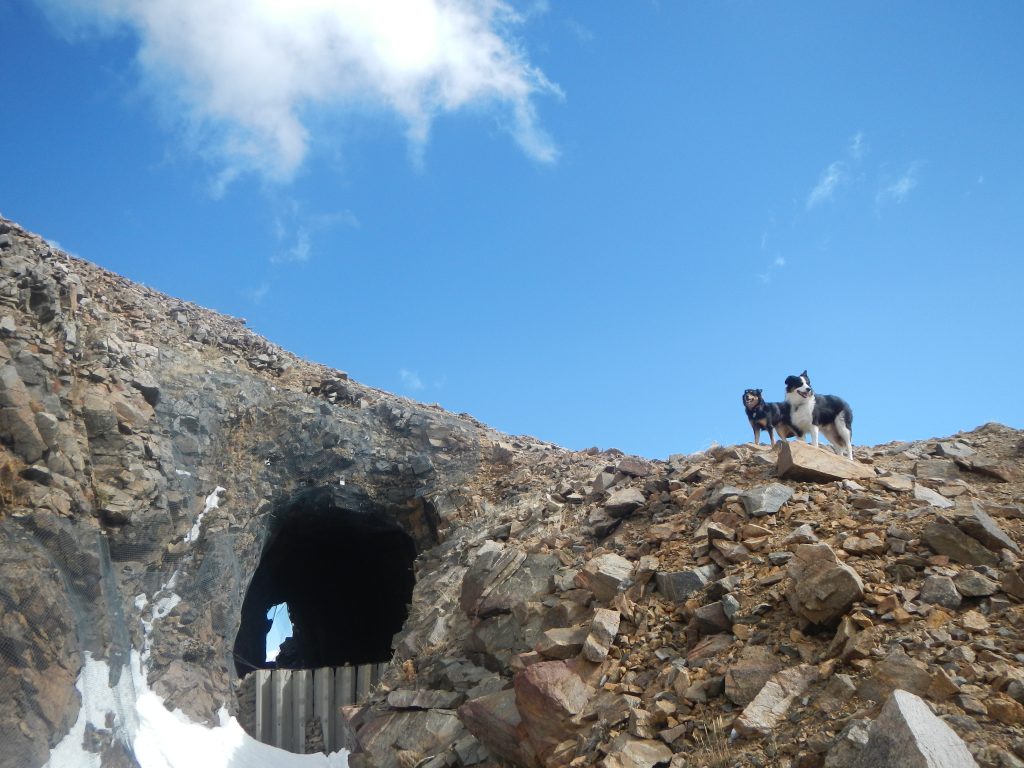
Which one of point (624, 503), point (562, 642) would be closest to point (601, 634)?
point (562, 642)

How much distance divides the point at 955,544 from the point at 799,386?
16.7 ft

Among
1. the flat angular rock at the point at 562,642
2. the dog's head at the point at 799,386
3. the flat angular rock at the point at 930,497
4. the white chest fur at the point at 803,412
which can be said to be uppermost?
the dog's head at the point at 799,386

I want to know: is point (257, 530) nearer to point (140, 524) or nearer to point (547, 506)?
point (140, 524)

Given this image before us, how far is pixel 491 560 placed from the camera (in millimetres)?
11039

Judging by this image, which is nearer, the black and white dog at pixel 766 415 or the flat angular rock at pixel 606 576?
the flat angular rock at pixel 606 576

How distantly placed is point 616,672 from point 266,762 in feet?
30.2

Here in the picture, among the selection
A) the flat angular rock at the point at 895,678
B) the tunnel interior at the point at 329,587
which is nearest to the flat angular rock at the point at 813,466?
the flat angular rock at the point at 895,678

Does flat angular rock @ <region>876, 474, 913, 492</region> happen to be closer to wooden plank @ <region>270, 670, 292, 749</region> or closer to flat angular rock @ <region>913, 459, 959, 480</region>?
flat angular rock @ <region>913, 459, 959, 480</region>

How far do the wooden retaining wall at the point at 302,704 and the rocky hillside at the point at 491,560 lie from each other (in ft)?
2.02

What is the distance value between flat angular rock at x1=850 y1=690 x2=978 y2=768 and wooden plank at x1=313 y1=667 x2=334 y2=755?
13.0m

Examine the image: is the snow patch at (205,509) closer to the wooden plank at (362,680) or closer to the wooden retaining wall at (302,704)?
the wooden retaining wall at (302,704)

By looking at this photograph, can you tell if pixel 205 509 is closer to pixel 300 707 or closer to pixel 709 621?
pixel 300 707

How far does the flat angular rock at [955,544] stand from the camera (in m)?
6.48

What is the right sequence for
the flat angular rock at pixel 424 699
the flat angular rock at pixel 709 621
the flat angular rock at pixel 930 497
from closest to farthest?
the flat angular rock at pixel 709 621 < the flat angular rock at pixel 930 497 < the flat angular rock at pixel 424 699
